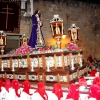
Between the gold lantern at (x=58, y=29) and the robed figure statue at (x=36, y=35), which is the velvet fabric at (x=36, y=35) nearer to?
the robed figure statue at (x=36, y=35)

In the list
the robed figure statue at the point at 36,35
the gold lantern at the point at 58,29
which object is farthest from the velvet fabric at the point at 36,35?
the gold lantern at the point at 58,29

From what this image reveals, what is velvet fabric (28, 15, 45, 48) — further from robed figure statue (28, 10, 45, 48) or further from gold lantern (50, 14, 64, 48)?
gold lantern (50, 14, 64, 48)

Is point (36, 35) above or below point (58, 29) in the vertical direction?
below

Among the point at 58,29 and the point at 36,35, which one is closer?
the point at 58,29

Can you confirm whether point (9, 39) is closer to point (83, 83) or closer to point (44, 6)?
point (44, 6)

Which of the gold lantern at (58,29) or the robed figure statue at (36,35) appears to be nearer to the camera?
the gold lantern at (58,29)

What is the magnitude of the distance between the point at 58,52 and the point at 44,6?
27.5ft

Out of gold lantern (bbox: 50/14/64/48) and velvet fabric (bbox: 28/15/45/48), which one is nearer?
gold lantern (bbox: 50/14/64/48)

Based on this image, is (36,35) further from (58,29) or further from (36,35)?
(58,29)

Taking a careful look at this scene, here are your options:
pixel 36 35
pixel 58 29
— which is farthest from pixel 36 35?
pixel 58 29

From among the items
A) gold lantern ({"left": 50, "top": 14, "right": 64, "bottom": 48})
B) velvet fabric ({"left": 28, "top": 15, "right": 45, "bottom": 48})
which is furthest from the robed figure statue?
gold lantern ({"left": 50, "top": 14, "right": 64, "bottom": 48})

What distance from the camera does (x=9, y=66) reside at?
7.50 meters

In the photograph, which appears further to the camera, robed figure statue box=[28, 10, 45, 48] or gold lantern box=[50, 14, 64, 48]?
robed figure statue box=[28, 10, 45, 48]

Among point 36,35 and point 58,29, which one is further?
point 36,35
